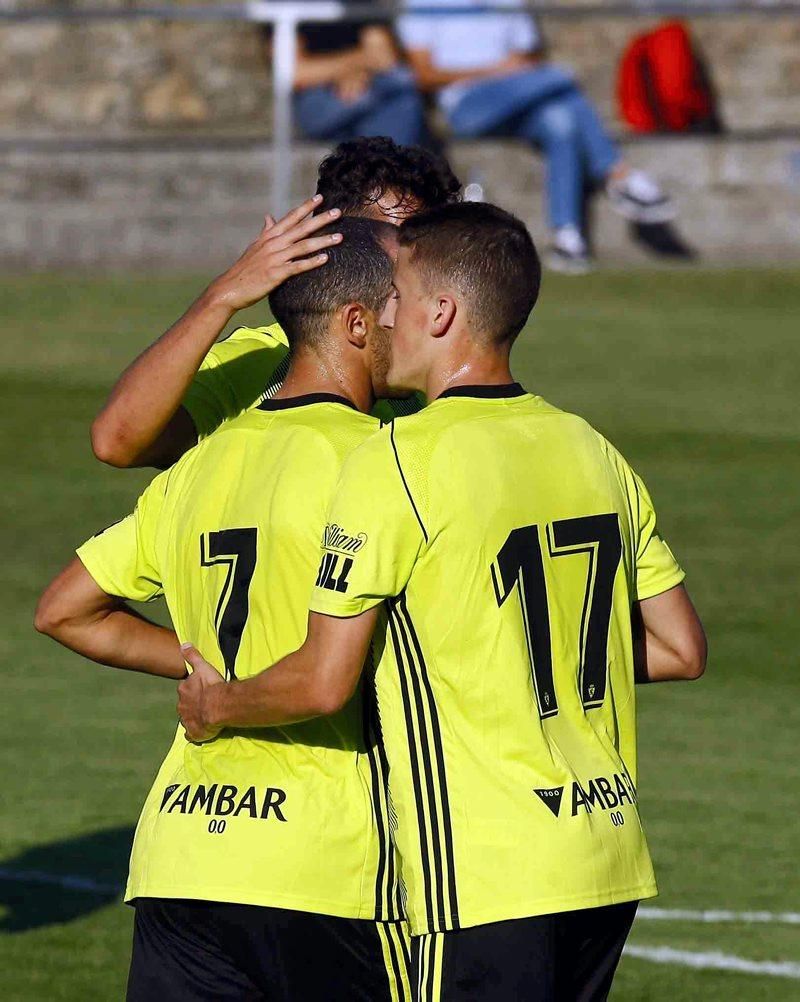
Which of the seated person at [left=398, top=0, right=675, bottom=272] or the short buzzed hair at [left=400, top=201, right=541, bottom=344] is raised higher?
the short buzzed hair at [left=400, top=201, right=541, bottom=344]

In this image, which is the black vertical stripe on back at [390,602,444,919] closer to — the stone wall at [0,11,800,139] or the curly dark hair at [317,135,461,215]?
the curly dark hair at [317,135,461,215]

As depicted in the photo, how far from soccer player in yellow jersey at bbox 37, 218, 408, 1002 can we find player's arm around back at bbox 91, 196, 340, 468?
0.17 ft

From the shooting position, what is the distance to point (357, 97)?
20516 millimetres

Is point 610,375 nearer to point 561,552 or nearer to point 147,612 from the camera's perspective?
point 147,612

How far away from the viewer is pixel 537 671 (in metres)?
3.40

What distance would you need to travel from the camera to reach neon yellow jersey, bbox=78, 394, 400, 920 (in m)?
3.48

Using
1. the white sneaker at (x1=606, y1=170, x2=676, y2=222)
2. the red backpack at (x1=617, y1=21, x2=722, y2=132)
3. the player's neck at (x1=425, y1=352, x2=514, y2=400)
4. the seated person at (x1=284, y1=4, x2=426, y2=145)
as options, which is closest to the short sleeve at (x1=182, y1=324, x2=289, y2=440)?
the player's neck at (x1=425, y1=352, x2=514, y2=400)

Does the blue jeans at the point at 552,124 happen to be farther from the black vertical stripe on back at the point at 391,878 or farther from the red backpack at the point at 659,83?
the black vertical stripe on back at the point at 391,878

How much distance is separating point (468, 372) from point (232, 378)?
0.96m

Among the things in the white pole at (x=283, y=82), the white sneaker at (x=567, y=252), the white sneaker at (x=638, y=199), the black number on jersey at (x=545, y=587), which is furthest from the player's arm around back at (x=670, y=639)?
the white sneaker at (x=638, y=199)

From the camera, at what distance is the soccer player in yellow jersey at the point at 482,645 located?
330 cm

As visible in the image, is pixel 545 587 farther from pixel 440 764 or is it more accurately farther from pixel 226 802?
pixel 226 802

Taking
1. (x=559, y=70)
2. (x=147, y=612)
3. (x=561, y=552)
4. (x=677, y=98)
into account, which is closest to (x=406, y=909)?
(x=561, y=552)

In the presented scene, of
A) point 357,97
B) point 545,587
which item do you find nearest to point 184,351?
point 545,587
